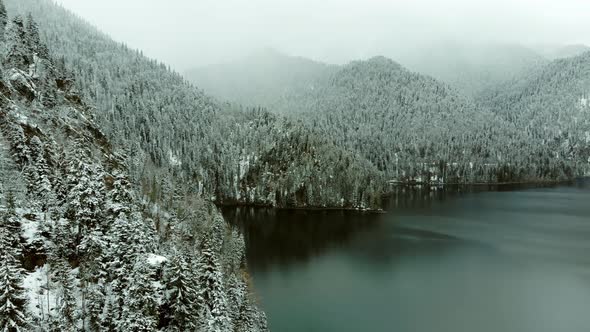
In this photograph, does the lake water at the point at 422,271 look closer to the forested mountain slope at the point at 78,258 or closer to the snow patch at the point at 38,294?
the forested mountain slope at the point at 78,258

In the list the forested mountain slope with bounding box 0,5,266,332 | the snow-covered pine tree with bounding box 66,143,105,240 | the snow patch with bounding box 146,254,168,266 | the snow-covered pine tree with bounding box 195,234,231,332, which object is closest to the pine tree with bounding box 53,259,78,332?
the forested mountain slope with bounding box 0,5,266,332

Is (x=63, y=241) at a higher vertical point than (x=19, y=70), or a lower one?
lower

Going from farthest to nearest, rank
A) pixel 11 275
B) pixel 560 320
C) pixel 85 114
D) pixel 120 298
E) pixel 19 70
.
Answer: pixel 85 114 < pixel 560 320 < pixel 19 70 < pixel 120 298 < pixel 11 275

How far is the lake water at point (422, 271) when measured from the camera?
243 ft

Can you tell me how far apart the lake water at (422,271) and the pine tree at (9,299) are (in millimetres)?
44069

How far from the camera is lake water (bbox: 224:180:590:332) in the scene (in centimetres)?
7419

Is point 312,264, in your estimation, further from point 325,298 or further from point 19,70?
point 19,70

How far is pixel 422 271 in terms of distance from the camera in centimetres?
10069

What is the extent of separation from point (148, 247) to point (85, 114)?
4669 centimetres

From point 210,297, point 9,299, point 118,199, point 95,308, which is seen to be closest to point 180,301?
point 210,297

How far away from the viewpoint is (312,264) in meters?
106

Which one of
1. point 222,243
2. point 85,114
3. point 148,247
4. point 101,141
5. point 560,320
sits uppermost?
point 85,114

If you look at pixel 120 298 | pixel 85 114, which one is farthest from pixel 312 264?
pixel 120 298

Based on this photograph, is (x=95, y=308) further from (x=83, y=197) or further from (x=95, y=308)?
(x=83, y=197)
